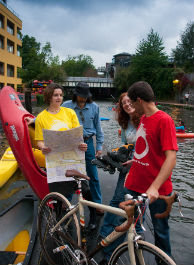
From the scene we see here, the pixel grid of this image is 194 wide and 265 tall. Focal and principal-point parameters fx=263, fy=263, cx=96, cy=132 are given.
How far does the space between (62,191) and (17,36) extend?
145 ft

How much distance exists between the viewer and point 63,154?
2844mm

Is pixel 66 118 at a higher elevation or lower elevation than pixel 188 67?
lower

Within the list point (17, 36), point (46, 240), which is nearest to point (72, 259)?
point (46, 240)

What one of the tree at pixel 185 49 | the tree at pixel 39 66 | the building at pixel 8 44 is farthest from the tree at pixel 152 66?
the building at pixel 8 44

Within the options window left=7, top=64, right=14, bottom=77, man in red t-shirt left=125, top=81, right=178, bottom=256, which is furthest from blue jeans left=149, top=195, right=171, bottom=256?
window left=7, top=64, right=14, bottom=77

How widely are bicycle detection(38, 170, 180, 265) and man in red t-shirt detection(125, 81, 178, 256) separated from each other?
0.93ft

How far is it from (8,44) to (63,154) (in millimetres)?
41137

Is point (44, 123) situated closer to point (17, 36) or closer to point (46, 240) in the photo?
point (46, 240)

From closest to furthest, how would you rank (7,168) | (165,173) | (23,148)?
(165,173) < (23,148) < (7,168)

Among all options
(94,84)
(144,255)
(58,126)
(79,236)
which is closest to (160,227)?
(144,255)

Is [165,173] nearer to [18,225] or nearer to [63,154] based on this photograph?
[63,154]

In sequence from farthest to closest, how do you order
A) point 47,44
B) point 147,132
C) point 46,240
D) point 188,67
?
1. point 47,44
2. point 188,67
3. point 46,240
4. point 147,132

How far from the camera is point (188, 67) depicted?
46281mm

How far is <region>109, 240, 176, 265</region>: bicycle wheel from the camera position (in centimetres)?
171
